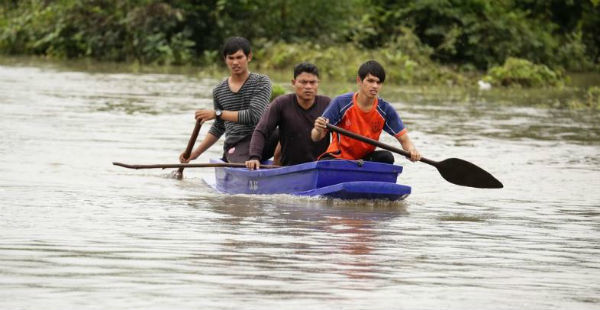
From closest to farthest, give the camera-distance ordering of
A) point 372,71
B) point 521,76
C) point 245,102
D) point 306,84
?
point 372,71 → point 306,84 → point 245,102 → point 521,76

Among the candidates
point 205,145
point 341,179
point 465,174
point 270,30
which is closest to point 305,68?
point 341,179

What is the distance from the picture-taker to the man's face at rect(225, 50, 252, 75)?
445 inches

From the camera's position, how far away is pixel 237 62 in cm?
1132

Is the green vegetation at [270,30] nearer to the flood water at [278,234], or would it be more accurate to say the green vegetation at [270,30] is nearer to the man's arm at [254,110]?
the flood water at [278,234]

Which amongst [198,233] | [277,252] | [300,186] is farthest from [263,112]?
[277,252]

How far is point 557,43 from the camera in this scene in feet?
129

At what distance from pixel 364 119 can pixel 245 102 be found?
1.67 meters

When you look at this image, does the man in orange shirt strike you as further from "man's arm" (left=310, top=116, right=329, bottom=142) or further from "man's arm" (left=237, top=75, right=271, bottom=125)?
"man's arm" (left=237, top=75, right=271, bottom=125)

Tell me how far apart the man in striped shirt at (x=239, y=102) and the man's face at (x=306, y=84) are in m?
0.90

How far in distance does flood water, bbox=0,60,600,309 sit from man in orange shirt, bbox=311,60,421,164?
A: 462mm

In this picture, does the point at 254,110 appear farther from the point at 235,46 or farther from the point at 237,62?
the point at 235,46

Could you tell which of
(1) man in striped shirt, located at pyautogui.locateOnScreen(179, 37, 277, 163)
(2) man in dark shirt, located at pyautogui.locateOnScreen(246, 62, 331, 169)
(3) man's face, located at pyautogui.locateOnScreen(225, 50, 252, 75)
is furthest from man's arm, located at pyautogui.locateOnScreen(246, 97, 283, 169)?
(3) man's face, located at pyautogui.locateOnScreen(225, 50, 252, 75)

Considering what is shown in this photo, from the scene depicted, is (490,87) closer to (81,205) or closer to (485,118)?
(485,118)

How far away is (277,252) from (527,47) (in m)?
31.0
